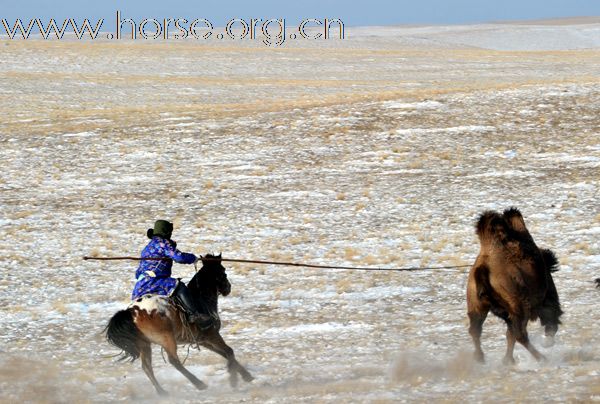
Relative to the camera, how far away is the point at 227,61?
62031 millimetres

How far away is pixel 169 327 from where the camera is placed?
11078 millimetres

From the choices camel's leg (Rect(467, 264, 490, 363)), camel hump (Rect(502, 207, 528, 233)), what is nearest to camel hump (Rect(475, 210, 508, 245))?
camel hump (Rect(502, 207, 528, 233))

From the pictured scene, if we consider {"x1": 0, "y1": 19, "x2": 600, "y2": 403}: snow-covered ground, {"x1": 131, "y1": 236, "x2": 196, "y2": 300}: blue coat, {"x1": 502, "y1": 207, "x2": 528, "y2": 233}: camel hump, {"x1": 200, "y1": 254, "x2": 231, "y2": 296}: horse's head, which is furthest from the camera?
{"x1": 0, "y1": 19, "x2": 600, "y2": 403}: snow-covered ground

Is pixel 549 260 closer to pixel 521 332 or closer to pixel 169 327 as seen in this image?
pixel 521 332

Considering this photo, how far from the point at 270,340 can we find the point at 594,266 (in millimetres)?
6518

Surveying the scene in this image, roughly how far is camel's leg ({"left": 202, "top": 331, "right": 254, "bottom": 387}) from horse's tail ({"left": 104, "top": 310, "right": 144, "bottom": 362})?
0.89 m

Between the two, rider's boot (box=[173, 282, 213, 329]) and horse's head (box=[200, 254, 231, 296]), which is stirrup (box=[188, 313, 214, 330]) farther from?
horse's head (box=[200, 254, 231, 296])

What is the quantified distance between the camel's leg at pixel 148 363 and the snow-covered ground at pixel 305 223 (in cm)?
24

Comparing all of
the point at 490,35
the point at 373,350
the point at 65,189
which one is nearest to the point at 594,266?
the point at 373,350

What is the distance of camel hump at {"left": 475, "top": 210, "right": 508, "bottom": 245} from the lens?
11363 mm

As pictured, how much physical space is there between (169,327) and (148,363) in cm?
56

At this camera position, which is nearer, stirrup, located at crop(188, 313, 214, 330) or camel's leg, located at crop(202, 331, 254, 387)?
stirrup, located at crop(188, 313, 214, 330)

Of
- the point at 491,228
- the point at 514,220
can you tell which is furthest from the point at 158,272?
the point at 514,220

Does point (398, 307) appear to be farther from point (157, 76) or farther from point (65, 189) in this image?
point (157, 76)
